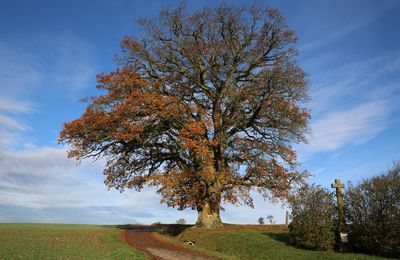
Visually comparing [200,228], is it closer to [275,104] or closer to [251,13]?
[275,104]

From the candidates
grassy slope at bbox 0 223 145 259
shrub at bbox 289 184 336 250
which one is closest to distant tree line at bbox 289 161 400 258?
shrub at bbox 289 184 336 250

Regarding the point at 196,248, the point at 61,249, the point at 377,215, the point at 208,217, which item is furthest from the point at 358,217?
the point at 61,249

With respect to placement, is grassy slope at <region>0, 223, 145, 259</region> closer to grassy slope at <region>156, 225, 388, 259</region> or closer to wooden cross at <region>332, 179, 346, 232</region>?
grassy slope at <region>156, 225, 388, 259</region>

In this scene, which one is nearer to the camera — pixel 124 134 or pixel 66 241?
pixel 66 241

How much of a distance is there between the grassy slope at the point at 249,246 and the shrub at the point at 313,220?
2.46 feet

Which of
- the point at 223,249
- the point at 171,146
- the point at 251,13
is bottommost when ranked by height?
the point at 223,249

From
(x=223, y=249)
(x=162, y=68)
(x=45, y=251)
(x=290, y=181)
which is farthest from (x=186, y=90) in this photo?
(x=45, y=251)

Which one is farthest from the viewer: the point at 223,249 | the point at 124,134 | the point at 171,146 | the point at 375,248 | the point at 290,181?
the point at 171,146

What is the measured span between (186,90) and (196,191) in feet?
31.5

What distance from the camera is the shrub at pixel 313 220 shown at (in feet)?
57.5

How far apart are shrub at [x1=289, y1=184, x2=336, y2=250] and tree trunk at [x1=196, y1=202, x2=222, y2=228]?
9.31 metres

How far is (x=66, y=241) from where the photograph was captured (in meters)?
20.0

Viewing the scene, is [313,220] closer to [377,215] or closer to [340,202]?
[340,202]

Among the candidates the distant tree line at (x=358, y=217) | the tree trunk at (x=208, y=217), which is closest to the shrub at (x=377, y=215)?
the distant tree line at (x=358, y=217)
